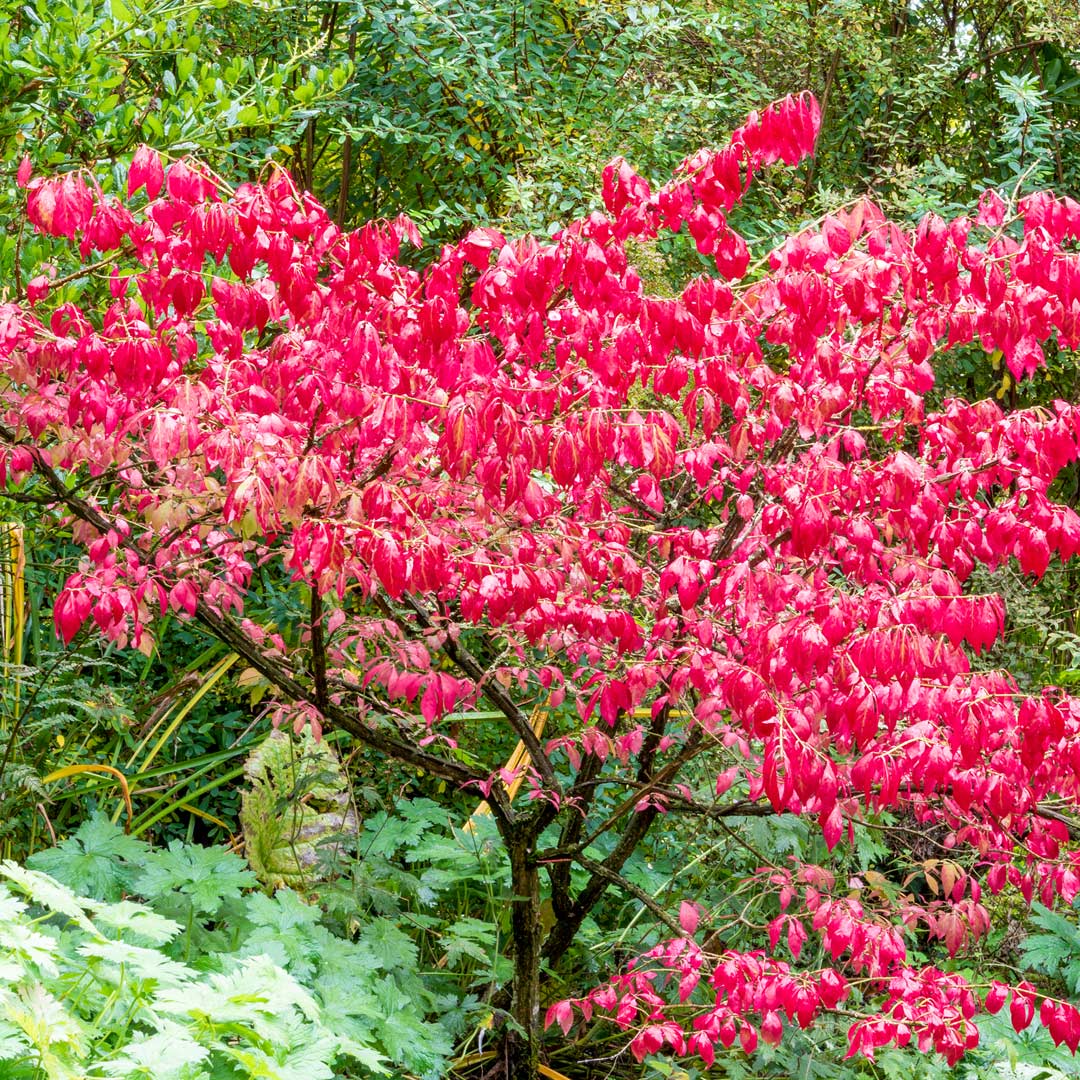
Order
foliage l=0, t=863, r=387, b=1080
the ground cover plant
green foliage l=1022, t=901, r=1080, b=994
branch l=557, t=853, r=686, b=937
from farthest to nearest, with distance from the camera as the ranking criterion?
green foliage l=1022, t=901, r=1080, b=994 < branch l=557, t=853, r=686, b=937 < the ground cover plant < foliage l=0, t=863, r=387, b=1080

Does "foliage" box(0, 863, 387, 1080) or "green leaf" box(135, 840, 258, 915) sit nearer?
"foliage" box(0, 863, 387, 1080)

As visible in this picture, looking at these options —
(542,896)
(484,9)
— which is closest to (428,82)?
(484,9)

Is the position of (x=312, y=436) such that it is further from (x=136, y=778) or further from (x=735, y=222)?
(x=735, y=222)

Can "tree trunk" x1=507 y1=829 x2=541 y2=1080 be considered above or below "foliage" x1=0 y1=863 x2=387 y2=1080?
below

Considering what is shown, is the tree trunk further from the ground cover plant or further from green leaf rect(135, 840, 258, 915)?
green leaf rect(135, 840, 258, 915)

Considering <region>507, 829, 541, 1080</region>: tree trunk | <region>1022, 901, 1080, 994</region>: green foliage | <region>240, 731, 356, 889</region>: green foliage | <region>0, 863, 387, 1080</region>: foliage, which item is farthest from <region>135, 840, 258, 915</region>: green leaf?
<region>1022, 901, 1080, 994</region>: green foliage

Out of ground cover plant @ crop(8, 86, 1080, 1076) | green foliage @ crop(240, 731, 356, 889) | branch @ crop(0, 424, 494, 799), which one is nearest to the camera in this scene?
ground cover plant @ crop(8, 86, 1080, 1076)

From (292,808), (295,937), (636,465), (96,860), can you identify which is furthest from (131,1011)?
(292,808)

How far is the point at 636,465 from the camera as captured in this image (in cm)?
325

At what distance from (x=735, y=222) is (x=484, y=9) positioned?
5.12ft

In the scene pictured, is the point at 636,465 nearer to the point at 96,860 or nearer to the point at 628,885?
the point at 628,885

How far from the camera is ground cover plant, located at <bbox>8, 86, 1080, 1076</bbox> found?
2.77 m

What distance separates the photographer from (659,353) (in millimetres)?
2955

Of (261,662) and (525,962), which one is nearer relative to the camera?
(261,662)
